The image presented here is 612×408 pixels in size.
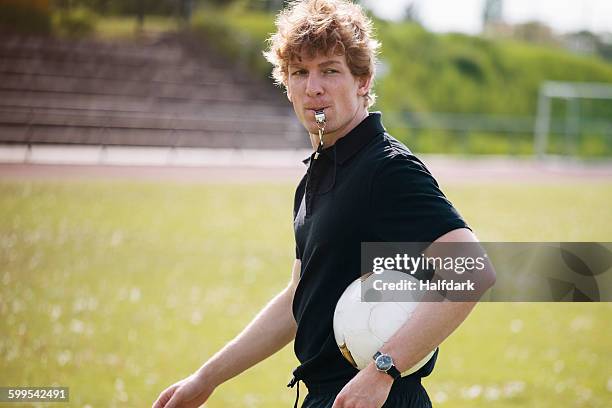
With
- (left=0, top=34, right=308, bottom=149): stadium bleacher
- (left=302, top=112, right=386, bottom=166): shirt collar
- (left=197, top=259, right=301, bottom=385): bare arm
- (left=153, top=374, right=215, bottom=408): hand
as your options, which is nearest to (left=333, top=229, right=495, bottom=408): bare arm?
(left=302, top=112, right=386, bottom=166): shirt collar

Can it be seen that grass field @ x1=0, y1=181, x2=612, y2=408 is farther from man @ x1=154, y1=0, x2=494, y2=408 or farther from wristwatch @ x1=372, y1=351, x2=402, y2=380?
wristwatch @ x1=372, y1=351, x2=402, y2=380

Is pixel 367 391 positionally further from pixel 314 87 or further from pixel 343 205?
pixel 314 87

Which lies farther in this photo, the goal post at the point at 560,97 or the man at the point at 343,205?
the goal post at the point at 560,97

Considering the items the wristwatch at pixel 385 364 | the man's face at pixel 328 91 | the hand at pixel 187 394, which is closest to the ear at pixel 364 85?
the man's face at pixel 328 91

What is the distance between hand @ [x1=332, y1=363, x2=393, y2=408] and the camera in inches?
83.6

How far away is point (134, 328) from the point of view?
287 inches

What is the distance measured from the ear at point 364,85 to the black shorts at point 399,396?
34.0 inches

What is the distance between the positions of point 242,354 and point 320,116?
0.84m

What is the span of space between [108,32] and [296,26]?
104ft

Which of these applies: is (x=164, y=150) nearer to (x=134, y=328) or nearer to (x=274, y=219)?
(x=274, y=219)

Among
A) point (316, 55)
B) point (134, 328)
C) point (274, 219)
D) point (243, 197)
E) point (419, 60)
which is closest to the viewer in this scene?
point (316, 55)

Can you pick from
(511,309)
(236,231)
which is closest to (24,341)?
(511,309)

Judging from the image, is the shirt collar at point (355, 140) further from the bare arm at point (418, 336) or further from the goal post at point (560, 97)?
the goal post at point (560, 97)

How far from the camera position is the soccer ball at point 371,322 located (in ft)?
7.59
